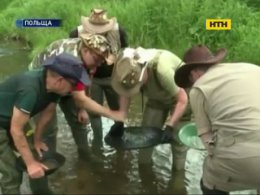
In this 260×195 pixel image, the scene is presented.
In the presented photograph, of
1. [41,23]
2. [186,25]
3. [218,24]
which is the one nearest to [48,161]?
[218,24]

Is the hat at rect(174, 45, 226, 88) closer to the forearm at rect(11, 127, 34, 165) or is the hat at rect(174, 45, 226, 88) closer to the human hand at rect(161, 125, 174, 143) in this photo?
the human hand at rect(161, 125, 174, 143)

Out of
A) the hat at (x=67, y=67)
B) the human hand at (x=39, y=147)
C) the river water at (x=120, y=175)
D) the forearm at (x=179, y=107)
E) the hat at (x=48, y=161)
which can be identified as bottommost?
the river water at (x=120, y=175)

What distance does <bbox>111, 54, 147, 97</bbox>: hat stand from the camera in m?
3.74

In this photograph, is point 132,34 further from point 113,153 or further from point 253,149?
point 253,149

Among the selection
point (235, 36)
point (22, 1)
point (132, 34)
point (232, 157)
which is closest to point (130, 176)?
point (232, 157)

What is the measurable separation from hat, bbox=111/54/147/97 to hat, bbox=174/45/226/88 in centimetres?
51

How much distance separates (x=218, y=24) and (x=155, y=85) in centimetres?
387

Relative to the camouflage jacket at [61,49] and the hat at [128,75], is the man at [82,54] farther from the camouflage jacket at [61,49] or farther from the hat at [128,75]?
the hat at [128,75]

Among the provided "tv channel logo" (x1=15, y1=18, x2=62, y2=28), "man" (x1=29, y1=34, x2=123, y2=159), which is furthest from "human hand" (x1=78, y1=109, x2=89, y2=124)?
"tv channel logo" (x1=15, y1=18, x2=62, y2=28)

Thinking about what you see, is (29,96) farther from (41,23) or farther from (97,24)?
(41,23)

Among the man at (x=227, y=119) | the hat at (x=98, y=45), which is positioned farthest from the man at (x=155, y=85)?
the man at (x=227, y=119)

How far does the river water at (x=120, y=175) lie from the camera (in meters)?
4.70

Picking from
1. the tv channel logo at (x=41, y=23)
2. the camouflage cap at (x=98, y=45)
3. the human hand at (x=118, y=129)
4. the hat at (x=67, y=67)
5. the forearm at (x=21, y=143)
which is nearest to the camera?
the hat at (x=67, y=67)

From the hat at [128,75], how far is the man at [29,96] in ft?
1.01
